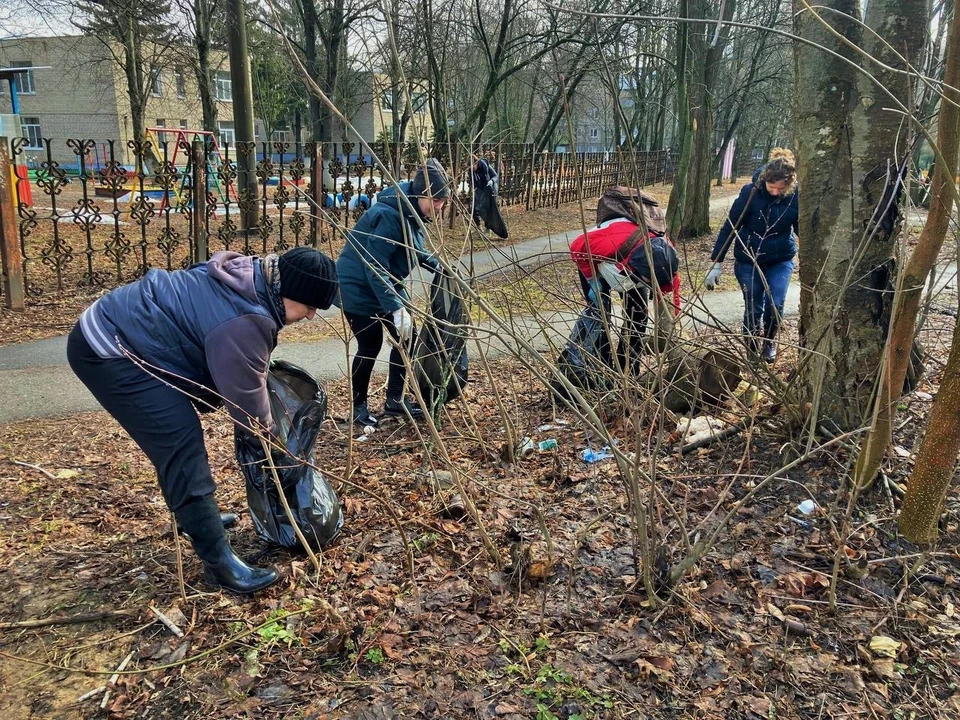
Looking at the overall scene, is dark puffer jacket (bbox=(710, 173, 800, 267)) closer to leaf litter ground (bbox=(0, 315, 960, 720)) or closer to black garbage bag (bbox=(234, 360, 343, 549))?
leaf litter ground (bbox=(0, 315, 960, 720))

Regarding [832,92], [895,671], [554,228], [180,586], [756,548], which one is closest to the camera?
[895,671]

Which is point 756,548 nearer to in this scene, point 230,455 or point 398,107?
point 230,455

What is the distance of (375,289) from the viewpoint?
368 cm

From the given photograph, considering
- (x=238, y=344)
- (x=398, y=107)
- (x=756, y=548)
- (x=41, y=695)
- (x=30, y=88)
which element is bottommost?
(x=41, y=695)

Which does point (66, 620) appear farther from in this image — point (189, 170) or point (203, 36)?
point (203, 36)

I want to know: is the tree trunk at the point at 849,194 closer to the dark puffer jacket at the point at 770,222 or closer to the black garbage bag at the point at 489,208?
the dark puffer jacket at the point at 770,222

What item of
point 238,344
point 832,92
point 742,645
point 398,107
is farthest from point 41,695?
point 398,107

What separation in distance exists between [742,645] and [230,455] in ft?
9.21

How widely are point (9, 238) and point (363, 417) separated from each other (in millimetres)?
3904

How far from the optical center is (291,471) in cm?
259

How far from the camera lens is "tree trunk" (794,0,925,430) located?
114 inches

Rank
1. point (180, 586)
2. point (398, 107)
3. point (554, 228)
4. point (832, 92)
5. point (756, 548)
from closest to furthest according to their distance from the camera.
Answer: point (180, 586), point (756, 548), point (832, 92), point (554, 228), point (398, 107)

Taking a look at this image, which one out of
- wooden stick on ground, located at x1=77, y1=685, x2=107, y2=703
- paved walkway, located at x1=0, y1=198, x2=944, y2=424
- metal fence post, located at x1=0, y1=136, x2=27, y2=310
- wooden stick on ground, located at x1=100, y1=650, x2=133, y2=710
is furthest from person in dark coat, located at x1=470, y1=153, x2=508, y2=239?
metal fence post, located at x1=0, y1=136, x2=27, y2=310

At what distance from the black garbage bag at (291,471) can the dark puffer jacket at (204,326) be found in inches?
10.0
